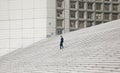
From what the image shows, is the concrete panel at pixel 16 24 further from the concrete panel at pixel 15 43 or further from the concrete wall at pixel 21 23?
the concrete panel at pixel 15 43

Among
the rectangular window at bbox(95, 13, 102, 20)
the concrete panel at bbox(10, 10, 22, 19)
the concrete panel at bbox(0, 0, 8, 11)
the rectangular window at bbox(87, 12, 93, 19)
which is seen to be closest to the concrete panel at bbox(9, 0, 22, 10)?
the concrete panel at bbox(10, 10, 22, 19)

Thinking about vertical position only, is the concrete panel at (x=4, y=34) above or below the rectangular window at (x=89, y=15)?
below

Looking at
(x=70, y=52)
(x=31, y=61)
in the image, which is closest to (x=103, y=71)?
(x=70, y=52)

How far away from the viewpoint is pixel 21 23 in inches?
1777

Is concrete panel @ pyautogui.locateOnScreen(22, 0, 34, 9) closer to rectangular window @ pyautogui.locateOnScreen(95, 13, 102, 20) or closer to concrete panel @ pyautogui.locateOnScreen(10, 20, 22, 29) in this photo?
concrete panel @ pyautogui.locateOnScreen(10, 20, 22, 29)

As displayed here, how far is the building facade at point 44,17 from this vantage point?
43.9 meters

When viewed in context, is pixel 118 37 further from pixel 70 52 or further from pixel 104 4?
pixel 104 4

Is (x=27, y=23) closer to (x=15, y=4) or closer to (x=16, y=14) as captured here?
(x=16, y=14)

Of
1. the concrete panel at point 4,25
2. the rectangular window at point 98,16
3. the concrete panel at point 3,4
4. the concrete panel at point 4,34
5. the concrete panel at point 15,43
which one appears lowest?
the concrete panel at point 15,43

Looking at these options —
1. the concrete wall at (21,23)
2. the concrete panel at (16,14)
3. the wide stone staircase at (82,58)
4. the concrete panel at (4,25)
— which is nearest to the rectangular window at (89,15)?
the concrete wall at (21,23)

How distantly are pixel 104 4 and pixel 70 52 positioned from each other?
21985mm

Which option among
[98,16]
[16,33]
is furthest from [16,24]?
[98,16]

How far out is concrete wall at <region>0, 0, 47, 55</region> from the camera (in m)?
44.1

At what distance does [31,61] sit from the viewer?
28016 millimetres
